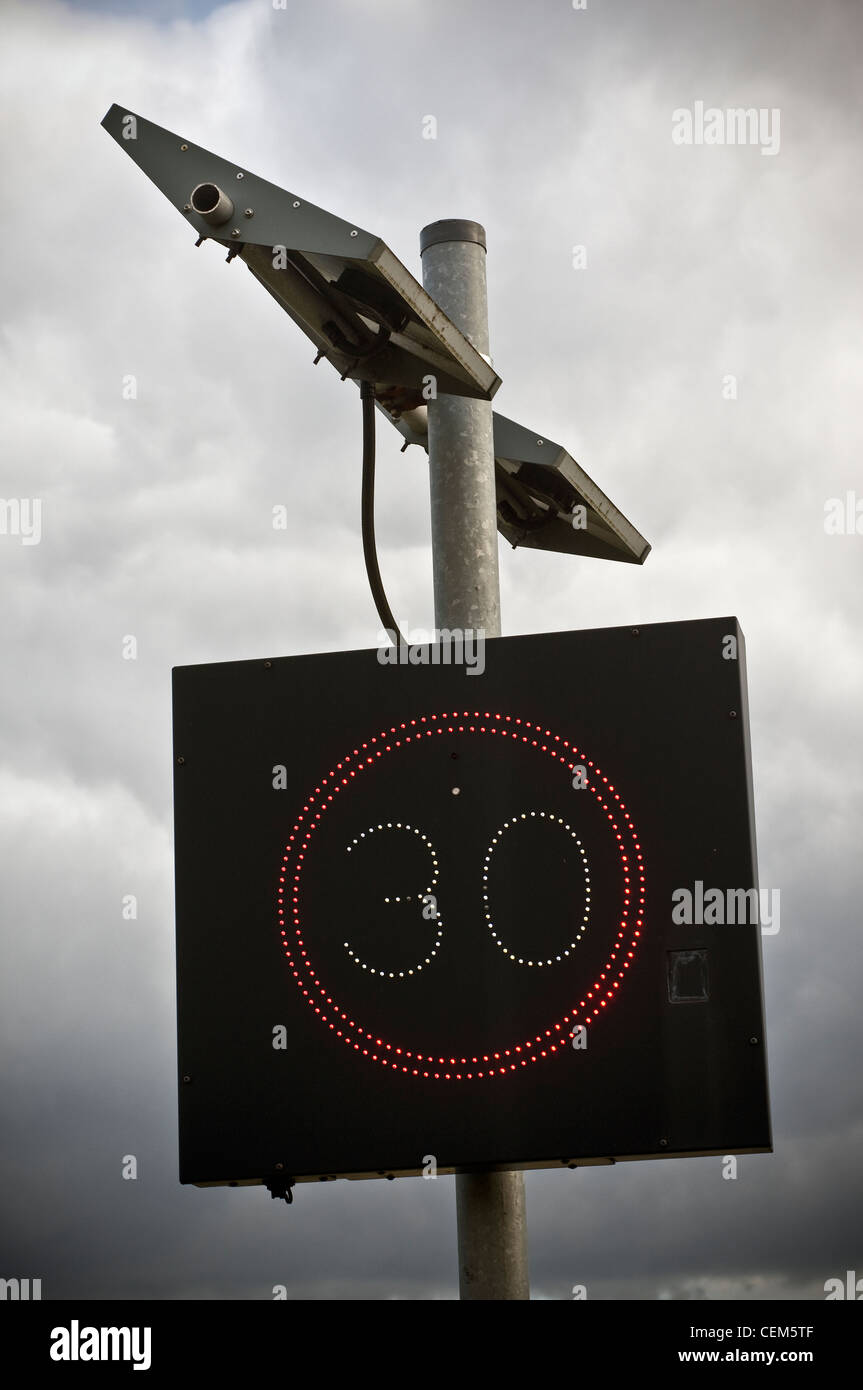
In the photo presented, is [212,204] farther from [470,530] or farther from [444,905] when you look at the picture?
[444,905]

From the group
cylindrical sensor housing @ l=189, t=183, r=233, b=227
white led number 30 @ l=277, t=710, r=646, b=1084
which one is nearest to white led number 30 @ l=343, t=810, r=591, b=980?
white led number 30 @ l=277, t=710, r=646, b=1084

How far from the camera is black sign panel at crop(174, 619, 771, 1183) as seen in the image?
2.85 m

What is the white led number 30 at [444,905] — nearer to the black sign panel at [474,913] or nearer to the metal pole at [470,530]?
the black sign panel at [474,913]

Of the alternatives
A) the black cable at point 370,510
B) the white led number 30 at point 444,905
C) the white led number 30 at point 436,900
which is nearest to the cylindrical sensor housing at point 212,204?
the black cable at point 370,510

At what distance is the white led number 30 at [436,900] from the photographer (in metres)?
2.92

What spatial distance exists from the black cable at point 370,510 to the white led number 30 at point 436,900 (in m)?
0.76

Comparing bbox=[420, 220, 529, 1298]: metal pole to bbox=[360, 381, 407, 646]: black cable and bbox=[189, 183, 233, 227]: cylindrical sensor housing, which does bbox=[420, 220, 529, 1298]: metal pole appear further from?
bbox=[189, 183, 233, 227]: cylindrical sensor housing

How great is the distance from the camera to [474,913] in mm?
2957

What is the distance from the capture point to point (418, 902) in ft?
9.80

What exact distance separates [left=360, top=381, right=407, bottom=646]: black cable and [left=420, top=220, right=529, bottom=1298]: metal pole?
122 millimetres

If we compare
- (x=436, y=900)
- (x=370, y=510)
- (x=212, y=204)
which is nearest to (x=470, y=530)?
(x=370, y=510)

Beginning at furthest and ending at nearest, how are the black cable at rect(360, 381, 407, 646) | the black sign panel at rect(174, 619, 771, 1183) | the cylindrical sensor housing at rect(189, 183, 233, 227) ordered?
1. the black cable at rect(360, 381, 407, 646)
2. the cylindrical sensor housing at rect(189, 183, 233, 227)
3. the black sign panel at rect(174, 619, 771, 1183)

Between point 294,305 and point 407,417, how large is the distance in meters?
0.61
